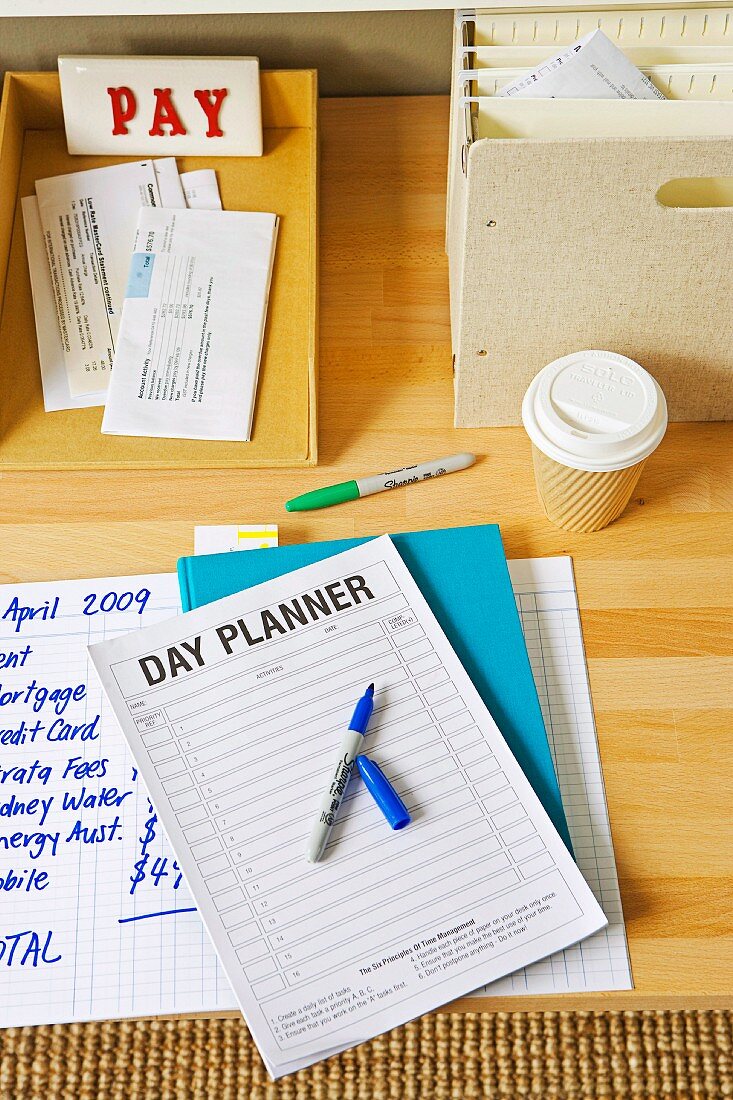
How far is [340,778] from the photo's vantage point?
604 mm

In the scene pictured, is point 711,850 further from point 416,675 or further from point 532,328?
point 532,328

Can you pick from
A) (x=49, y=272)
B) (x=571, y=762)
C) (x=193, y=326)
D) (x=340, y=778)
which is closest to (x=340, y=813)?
(x=340, y=778)

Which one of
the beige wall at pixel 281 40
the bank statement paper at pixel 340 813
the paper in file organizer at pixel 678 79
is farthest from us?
the beige wall at pixel 281 40

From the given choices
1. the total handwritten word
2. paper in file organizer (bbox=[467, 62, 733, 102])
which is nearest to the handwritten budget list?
the total handwritten word

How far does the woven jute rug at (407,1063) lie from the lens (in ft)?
2.16

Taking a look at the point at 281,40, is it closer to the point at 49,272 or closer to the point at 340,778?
the point at 49,272

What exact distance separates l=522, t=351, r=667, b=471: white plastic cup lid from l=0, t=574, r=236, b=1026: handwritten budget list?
0.90 feet

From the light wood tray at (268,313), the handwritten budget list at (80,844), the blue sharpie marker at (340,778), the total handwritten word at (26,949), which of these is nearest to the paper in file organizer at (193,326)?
the light wood tray at (268,313)

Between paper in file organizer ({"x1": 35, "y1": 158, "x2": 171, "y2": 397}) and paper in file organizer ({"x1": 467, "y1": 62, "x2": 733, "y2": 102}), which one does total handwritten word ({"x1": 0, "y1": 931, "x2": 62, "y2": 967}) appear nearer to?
paper in file organizer ({"x1": 35, "y1": 158, "x2": 171, "y2": 397})

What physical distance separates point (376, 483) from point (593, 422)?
16 centimetres

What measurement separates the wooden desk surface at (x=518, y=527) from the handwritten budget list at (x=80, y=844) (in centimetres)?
4

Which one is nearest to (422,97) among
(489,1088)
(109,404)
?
(109,404)

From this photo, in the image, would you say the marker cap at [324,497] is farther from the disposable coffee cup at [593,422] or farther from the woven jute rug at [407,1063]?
A: the woven jute rug at [407,1063]

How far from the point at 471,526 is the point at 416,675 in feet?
0.40
